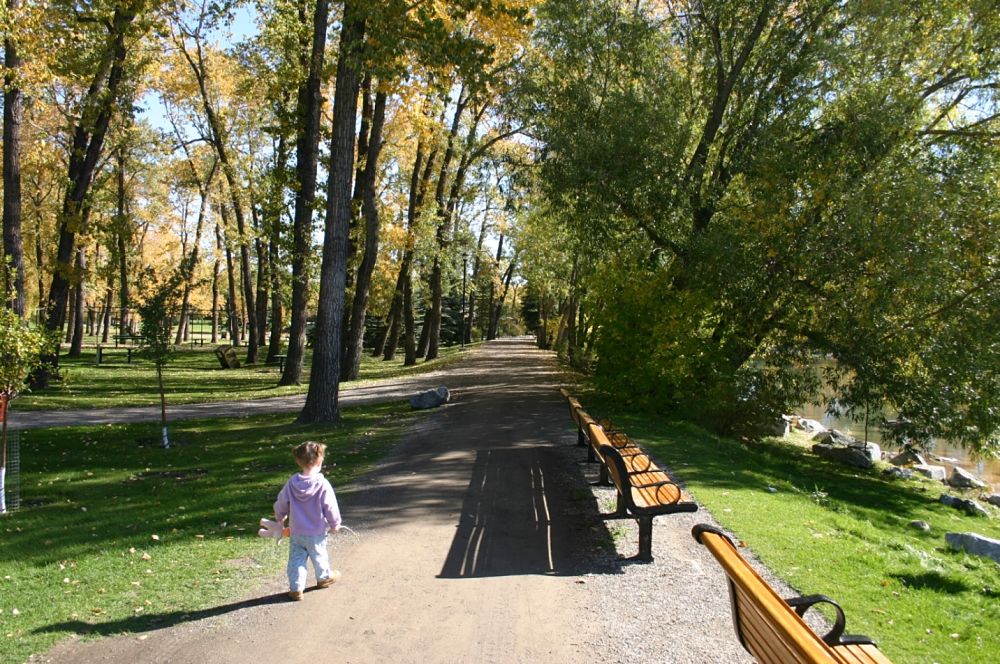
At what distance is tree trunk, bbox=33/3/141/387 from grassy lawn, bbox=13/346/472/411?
0.89 meters

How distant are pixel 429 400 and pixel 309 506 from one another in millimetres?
12135

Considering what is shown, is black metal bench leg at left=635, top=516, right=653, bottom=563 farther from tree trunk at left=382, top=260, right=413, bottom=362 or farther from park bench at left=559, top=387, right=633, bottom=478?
tree trunk at left=382, top=260, right=413, bottom=362

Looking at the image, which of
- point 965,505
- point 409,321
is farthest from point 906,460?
point 409,321

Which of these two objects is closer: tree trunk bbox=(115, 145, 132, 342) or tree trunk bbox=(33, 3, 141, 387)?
tree trunk bbox=(33, 3, 141, 387)

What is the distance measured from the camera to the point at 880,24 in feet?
51.2

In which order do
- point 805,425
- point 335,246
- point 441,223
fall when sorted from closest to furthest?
1. point 335,246
2. point 805,425
3. point 441,223

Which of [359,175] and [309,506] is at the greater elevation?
[359,175]

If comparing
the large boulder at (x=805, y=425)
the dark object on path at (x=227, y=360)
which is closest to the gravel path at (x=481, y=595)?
the large boulder at (x=805, y=425)

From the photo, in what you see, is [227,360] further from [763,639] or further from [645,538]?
[763,639]

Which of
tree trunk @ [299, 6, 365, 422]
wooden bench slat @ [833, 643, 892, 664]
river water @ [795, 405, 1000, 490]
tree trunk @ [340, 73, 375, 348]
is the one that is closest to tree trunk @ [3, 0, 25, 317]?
tree trunk @ [340, 73, 375, 348]

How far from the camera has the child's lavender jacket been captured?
18.4ft

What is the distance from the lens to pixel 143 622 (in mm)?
5125

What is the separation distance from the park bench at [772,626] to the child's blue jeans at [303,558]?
9.53 ft

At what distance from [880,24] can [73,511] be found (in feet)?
55.3
